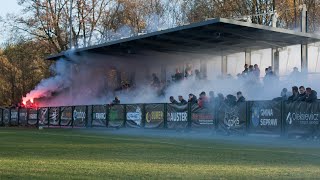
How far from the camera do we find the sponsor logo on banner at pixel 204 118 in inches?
1009

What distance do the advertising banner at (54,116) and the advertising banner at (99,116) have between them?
4.77 metres

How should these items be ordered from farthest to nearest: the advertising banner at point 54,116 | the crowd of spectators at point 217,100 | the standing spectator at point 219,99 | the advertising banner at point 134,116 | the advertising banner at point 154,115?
the advertising banner at point 54,116 < the advertising banner at point 134,116 < the advertising banner at point 154,115 < the standing spectator at point 219,99 < the crowd of spectators at point 217,100

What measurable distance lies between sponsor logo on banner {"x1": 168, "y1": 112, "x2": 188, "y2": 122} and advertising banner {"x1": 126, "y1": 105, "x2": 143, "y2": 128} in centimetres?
257

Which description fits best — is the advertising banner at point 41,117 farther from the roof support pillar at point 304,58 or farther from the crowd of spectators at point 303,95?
the crowd of spectators at point 303,95

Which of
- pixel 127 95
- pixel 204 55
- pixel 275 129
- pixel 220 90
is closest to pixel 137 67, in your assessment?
pixel 127 95

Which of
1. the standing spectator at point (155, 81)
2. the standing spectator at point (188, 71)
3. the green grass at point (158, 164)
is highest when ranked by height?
the standing spectator at point (188, 71)

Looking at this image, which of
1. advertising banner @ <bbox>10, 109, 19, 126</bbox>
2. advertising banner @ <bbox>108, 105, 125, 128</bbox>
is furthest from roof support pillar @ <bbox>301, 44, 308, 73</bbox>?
advertising banner @ <bbox>10, 109, 19, 126</bbox>

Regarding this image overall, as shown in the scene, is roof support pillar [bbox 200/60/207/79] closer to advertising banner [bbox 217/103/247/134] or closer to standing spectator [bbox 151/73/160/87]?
standing spectator [bbox 151/73/160/87]

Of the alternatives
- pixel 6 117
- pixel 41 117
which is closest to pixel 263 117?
pixel 41 117

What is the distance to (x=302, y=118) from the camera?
70.9 feet

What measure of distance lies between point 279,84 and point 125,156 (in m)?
19.1

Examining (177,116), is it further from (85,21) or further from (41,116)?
(85,21)

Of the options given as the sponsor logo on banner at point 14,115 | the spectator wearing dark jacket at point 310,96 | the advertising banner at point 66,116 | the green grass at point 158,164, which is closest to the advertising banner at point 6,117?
the sponsor logo on banner at point 14,115

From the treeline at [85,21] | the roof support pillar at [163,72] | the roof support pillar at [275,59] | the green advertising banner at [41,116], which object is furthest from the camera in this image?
the treeline at [85,21]
